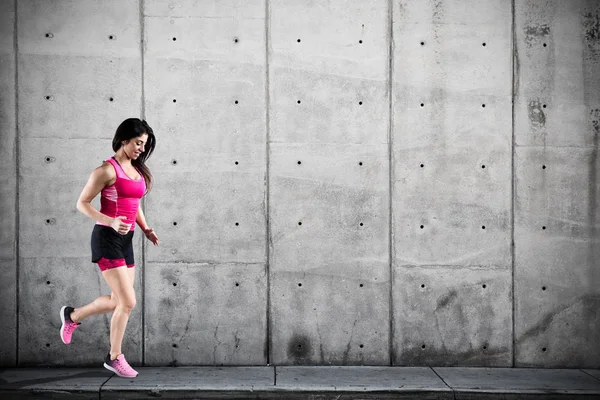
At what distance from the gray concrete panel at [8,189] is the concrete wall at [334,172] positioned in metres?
0.12

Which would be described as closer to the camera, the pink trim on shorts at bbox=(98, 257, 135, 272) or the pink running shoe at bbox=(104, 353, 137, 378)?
the pink trim on shorts at bbox=(98, 257, 135, 272)

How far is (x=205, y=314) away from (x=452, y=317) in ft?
8.07

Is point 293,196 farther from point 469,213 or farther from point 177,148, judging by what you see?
point 469,213

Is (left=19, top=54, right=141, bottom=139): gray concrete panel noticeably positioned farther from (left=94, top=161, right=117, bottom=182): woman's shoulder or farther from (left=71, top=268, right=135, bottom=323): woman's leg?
(left=71, top=268, right=135, bottom=323): woman's leg

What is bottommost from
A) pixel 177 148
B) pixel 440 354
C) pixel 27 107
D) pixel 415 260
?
pixel 440 354

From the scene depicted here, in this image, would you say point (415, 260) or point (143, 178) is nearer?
point (143, 178)

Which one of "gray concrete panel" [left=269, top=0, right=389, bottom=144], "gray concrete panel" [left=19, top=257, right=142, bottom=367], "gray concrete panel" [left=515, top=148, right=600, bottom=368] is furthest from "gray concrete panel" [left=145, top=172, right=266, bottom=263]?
"gray concrete panel" [left=515, top=148, right=600, bottom=368]

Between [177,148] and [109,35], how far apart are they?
1.30 m

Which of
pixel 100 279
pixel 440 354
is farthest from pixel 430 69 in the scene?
pixel 100 279

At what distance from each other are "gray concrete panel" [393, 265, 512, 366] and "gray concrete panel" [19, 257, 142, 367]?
8.69ft

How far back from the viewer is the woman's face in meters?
5.26

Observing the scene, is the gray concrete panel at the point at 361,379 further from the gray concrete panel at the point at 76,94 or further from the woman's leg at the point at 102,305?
the gray concrete panel at the point at 76,94

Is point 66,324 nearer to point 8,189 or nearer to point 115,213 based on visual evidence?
point 115,213

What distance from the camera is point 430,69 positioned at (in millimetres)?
6273
